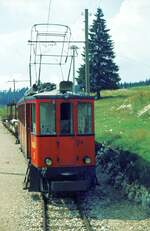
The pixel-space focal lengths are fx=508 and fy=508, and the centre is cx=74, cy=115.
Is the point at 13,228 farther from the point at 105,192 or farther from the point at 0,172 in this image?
the point at 0,172

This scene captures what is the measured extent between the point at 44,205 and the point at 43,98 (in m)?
2.91

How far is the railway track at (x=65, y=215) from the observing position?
11430 millimetres

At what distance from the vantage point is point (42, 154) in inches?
553

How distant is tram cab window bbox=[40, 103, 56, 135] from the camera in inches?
555

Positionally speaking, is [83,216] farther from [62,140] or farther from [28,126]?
[28,126]

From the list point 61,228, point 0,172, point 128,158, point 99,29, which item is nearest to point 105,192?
point 128,158

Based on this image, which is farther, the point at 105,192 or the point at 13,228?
the point at 105,192

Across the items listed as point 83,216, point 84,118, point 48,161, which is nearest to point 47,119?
point 84,118

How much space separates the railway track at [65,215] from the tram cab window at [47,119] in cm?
195

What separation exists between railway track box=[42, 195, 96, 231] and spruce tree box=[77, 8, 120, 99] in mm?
45301

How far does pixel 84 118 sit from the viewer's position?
47.2ft

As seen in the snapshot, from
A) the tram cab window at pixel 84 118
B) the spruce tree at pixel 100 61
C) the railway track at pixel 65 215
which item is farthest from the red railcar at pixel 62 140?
the spruce tree at pixel 100 61

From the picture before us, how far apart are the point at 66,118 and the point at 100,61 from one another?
4954 cm

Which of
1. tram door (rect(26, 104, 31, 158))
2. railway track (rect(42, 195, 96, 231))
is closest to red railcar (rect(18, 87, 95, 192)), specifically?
railway track (rect(42, 195, 96, 231))
